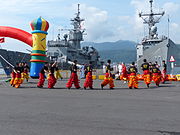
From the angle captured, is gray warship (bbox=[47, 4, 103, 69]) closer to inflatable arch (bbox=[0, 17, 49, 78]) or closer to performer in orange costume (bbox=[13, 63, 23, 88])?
inflatable arch (bbox=[0, 17, 49, 78])

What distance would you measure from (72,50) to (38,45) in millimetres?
36380

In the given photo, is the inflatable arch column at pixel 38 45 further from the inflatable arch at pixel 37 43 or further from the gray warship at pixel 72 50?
the gray warship at pixel 72 50

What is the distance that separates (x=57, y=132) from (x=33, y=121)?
44.3 inches

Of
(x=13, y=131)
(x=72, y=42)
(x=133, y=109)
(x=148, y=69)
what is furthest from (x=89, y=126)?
(x=72, y=42)

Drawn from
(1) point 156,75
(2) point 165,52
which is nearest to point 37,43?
(1) point 156,75

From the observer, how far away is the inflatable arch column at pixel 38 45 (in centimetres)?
2088

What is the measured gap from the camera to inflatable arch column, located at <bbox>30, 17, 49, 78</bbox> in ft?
68.5

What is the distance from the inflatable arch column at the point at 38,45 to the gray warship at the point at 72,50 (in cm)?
2888

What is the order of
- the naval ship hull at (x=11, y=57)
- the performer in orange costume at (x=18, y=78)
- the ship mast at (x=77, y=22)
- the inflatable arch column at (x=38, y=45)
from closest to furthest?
the performer in orange costume at (x=18, y=78) → the inflatable arch column at (x=38, y=45) → the naval ship hull at (x=11, y=57) → the ship mast at (x=77, y=22)

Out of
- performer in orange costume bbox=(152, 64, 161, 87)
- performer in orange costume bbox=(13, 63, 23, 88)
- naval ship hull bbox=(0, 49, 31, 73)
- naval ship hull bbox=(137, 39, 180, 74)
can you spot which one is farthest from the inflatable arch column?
naval ship hull bbox=(0, 49, 31, 73)

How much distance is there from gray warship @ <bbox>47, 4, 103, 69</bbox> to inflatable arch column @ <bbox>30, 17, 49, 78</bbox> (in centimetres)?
2888

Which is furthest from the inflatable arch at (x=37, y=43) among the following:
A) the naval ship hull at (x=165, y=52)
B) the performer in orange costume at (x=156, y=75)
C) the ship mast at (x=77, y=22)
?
the ship mast at (x=77, y=22)

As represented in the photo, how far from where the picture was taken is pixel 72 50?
188 ft

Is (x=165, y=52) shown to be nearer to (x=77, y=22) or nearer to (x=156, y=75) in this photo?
(x=156, y=75)
